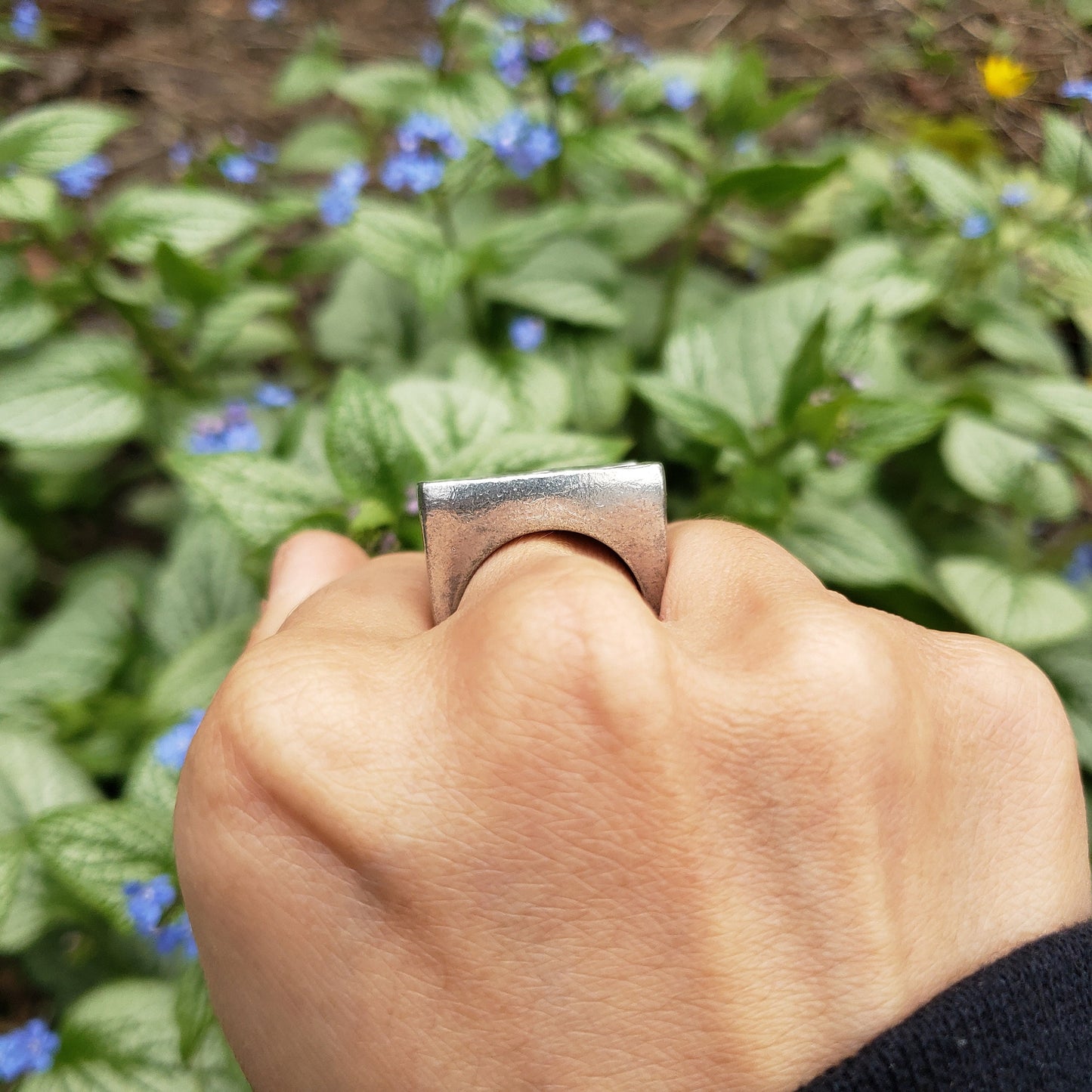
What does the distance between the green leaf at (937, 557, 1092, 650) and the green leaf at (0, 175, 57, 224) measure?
1.95 metres

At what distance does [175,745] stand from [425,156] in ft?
4.64

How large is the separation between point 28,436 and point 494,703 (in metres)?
1.48

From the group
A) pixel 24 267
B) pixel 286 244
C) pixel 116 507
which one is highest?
pixel 24 267

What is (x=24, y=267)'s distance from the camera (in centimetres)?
187

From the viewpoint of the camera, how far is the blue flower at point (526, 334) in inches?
79.5

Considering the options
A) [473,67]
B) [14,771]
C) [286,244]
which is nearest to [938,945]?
[14,771]

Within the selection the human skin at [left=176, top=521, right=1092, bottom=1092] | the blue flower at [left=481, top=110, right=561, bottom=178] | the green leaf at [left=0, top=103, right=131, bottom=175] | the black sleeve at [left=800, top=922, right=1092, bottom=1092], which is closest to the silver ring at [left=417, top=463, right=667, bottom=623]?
the human skin at [left=176, top=521, right=1092, bottom=1092]

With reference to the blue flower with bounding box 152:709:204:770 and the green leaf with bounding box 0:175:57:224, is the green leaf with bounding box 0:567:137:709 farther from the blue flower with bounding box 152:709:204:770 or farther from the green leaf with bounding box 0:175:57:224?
the green leaf with bounding box 0:175:57:224

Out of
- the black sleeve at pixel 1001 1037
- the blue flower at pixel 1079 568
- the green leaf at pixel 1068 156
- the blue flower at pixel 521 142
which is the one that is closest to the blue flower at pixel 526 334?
the blue flower at pixel 521 142

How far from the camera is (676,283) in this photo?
2176 mm

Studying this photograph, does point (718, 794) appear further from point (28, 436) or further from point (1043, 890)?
point (28, 436)

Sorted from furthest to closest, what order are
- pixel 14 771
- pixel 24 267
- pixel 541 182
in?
pixel 541 182, pixel 24 267, pixel 14 771

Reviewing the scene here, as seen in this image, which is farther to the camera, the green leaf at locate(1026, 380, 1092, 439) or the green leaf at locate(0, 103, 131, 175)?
the green leaf at locate(0, 103, 131, 175)

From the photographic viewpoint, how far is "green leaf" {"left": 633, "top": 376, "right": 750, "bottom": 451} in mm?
1581
